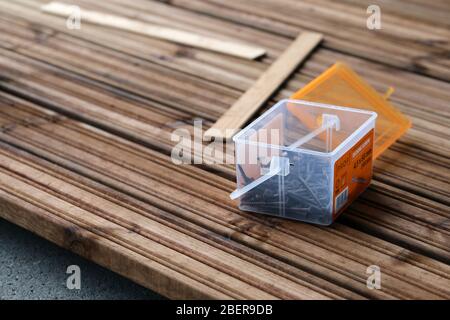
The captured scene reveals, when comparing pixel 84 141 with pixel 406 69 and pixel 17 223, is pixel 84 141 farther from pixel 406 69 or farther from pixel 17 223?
pixel 406 69

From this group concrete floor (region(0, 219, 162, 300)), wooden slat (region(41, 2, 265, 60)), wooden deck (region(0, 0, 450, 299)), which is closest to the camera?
wooden deck (region(0, 0, 450, 299))

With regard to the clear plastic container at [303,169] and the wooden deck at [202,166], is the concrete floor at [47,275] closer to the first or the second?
the wooden deck at [202,166]

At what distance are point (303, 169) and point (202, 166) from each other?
0.66ft

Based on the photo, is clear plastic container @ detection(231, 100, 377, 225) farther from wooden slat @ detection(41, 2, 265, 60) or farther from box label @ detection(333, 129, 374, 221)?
wooden slat @ detection(41, 2, 265, 60)

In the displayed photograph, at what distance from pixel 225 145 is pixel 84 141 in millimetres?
205

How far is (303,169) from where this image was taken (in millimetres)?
1026

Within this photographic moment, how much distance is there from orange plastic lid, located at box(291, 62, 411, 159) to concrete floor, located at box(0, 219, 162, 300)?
36 centimetres

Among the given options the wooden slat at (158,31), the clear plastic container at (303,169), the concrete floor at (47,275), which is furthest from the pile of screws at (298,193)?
the wooden slat at (158,31)

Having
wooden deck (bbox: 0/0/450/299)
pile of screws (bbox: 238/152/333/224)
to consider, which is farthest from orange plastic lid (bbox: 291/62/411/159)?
pile of screws (bbox: 238/152/333/224)

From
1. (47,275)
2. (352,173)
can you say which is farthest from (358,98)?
(47,275)

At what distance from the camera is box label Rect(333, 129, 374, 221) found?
103 cm

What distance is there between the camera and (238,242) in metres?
1.03
